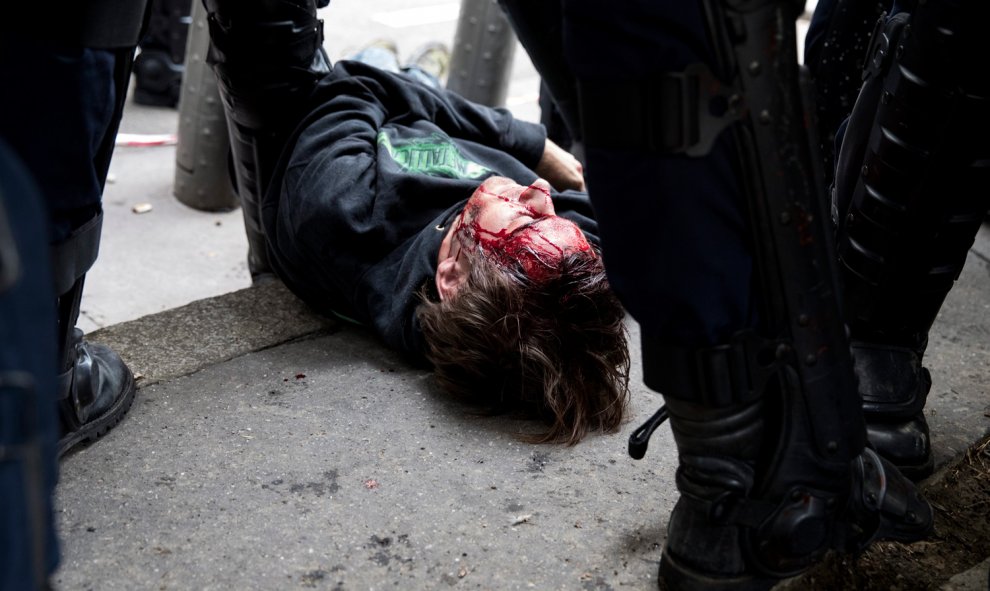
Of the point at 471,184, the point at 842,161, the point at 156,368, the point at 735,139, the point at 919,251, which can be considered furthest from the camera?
the point at 471,184

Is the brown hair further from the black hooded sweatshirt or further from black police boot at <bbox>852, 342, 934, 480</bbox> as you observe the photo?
black police boot at <bbox>852, 342, 934, 480</bbox>

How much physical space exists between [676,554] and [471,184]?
3.76 feet

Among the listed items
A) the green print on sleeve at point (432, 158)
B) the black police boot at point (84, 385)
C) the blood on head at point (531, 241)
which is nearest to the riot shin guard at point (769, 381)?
the blood on head at point (531, 241)

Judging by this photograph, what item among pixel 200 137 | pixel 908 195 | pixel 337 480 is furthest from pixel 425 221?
pixel 200 137

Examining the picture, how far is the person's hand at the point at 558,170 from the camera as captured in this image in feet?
8.90

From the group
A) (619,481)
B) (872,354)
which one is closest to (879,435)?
(872,354)

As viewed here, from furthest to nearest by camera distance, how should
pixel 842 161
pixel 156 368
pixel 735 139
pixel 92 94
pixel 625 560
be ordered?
1. pixel 156 368
2. pixel 842 161
3. pixel 625 560
4. pixel 92 94
5. pixel 735 139

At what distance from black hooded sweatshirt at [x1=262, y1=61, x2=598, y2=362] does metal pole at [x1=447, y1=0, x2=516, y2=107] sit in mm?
1040

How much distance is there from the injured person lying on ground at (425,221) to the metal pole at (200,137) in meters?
1.08

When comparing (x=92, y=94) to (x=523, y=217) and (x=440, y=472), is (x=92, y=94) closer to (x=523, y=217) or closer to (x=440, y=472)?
(x=440, y=472)

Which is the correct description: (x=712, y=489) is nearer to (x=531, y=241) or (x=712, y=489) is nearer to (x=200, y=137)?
(x=531, y=241)

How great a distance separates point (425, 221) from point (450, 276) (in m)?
0.23

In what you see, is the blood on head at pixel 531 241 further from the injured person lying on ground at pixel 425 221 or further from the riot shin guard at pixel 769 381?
the riot shin guard at pixel 769 381

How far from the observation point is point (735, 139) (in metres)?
1.17
